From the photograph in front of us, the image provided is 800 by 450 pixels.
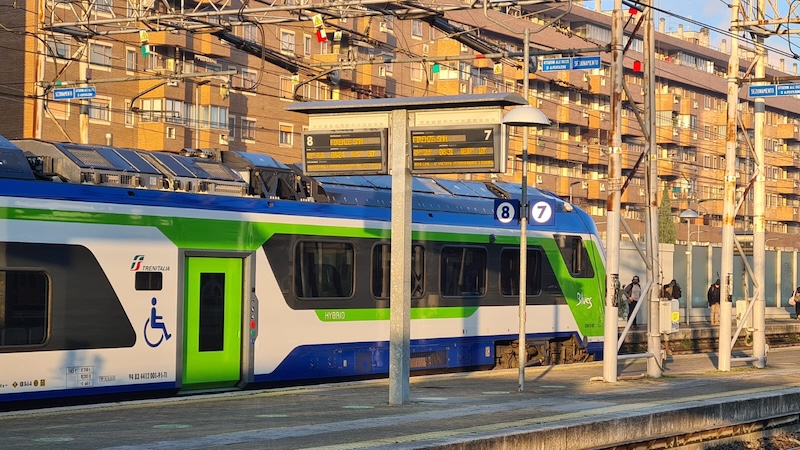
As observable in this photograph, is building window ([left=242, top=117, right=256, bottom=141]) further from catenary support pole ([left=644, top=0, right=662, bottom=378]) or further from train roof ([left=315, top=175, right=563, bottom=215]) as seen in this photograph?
catenary support pole ([left=644, top=0, right=662, bottom=378])

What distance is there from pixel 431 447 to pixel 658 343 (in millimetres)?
10633

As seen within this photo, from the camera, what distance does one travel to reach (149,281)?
1772cm

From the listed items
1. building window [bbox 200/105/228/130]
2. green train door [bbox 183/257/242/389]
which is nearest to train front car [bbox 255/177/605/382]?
green train door [bbox 183/257/242/389]

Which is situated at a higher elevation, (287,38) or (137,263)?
(287,38)

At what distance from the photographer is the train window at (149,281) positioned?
57.7 feet

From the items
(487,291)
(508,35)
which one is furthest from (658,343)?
(508,35)

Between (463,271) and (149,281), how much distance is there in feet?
23.8

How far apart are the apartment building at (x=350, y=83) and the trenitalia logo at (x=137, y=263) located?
28.0 feet

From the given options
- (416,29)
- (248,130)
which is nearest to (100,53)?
(248,130)

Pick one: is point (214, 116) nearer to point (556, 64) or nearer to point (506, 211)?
point (556, 64)

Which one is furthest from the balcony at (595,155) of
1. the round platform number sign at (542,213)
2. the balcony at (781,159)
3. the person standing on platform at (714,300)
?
the round platform number sign at (542,213)

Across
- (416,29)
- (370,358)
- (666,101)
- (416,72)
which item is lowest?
(370,358)

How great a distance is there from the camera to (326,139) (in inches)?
663

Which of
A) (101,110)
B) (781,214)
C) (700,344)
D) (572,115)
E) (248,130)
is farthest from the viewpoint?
(781,214)
